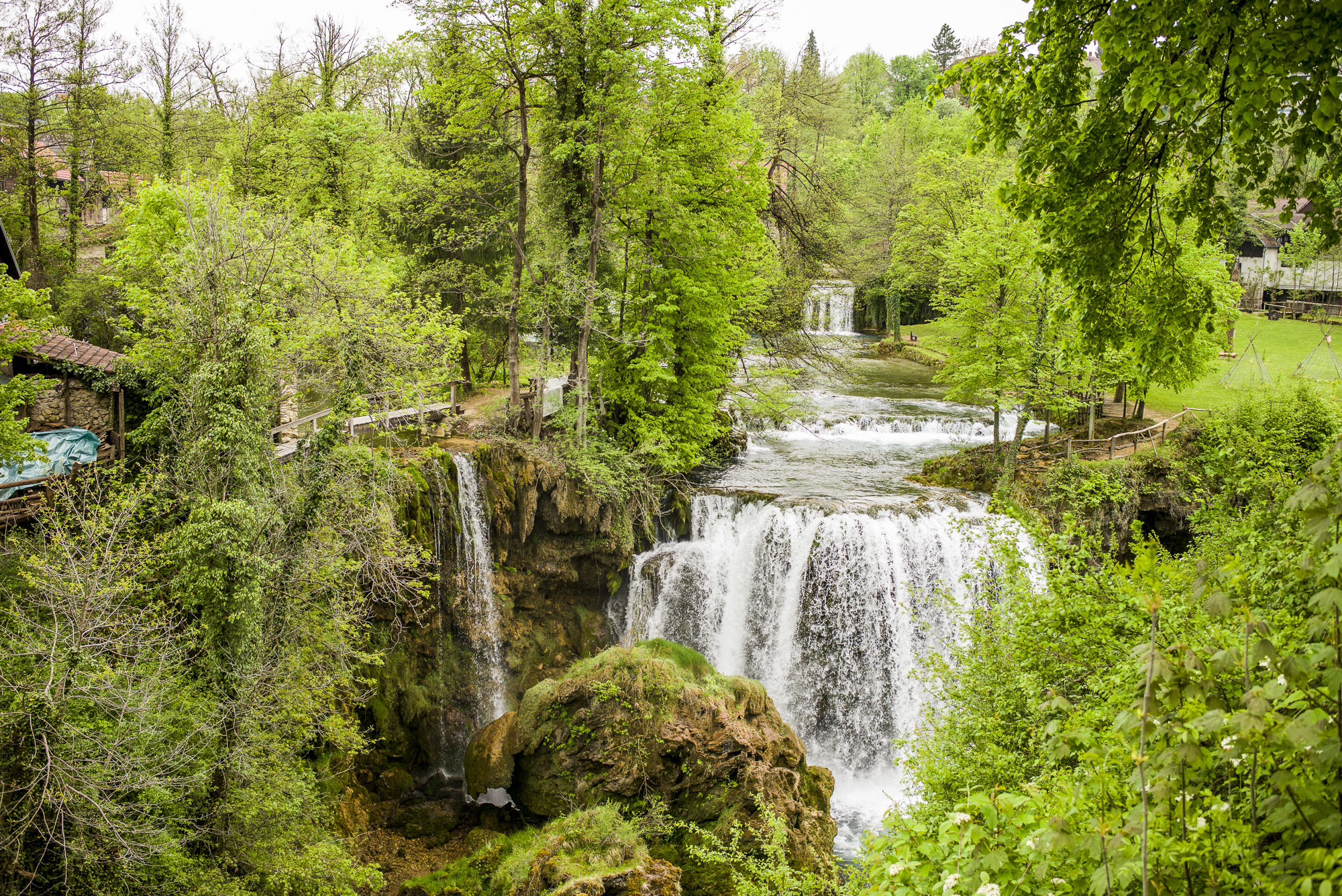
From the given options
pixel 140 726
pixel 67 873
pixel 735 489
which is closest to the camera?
pixel 67 873

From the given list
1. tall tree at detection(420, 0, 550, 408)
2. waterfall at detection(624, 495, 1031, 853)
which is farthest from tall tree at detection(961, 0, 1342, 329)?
tall tree at detection(420, 0, 550, 408)

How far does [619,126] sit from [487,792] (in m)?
14.6

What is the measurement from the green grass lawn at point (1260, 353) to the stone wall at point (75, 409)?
2324cm

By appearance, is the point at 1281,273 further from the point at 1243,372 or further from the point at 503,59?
the point at 503,59

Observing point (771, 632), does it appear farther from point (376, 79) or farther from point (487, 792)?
point (376, 79)

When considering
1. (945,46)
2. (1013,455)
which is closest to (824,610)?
(1013,455)

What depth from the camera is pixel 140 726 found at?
8781 mm

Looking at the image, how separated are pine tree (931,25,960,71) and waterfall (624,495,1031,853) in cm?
7597

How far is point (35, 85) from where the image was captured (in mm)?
21781

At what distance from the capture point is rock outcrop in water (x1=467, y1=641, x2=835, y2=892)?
11922mm

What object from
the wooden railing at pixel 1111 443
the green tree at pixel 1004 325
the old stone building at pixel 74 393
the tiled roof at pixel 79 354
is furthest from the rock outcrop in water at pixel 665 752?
the wooden railing at pixel 1111 443

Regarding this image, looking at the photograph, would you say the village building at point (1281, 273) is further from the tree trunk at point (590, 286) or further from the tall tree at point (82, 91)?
the tall tree at point (82, 91)

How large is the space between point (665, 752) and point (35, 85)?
25.6m

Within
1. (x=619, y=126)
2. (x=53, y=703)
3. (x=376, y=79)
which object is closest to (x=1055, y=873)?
(x=53, y=703)
